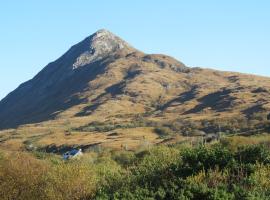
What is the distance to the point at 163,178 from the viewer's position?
103 ft

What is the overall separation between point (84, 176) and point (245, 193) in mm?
12144

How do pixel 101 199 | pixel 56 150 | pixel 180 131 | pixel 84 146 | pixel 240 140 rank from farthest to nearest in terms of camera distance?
pixel 180 131 → pixel 56 150 → pixel 84 146 → pixel 240 140 → pixel 101 199

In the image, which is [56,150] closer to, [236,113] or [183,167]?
[236,113]

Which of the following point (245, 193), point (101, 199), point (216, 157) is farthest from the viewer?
point (216, 157)

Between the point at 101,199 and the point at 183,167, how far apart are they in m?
7.23

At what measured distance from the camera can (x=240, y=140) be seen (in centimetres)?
5656

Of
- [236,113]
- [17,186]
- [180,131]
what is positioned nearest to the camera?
[17,186]

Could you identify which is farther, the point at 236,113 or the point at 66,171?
the point at 236,113

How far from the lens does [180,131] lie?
161m

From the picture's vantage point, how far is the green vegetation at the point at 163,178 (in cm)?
2631

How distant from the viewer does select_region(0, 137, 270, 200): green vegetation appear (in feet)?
86.3

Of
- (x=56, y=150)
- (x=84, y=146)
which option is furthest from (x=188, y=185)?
(x=56, y=150)

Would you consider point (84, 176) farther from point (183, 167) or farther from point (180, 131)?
point (180, 131)

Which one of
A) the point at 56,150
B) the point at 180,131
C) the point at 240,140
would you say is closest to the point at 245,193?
the point at 240,140
